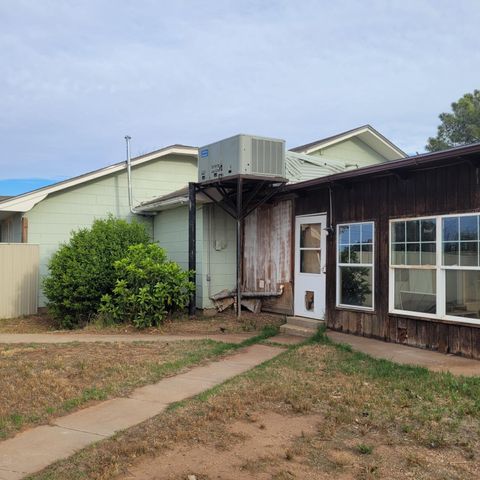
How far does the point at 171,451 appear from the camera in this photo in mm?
4531

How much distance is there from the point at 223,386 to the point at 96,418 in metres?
1.57

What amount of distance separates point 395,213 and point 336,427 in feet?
14.8

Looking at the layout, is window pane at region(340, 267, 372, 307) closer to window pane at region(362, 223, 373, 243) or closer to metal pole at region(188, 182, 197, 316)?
window pane at region(362, 223, 373, 243)

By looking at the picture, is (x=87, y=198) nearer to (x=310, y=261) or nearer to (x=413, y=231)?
(x=310, y=261)

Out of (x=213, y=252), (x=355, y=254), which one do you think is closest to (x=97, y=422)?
(x=355, y=254)

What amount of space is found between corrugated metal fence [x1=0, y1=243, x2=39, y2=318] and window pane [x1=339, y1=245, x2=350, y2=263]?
829 cm

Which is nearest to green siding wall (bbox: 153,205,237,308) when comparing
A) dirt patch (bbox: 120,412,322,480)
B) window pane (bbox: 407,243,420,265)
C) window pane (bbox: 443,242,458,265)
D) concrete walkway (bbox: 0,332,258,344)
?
concrete walkway (bbox: 0,332,258,344)

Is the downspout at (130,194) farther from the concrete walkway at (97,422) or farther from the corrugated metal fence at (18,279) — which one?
the concrete walkway at (97,422)

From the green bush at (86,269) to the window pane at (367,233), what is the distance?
555 cm

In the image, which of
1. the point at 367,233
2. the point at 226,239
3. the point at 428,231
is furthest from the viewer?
the point at 226,239

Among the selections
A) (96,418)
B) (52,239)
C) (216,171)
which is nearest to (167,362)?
(96,418)

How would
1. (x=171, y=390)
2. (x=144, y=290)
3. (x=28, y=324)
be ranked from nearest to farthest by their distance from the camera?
(x=171, y=390), (x=144, y=290), (x=28, y=324)

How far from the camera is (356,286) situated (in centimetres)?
952

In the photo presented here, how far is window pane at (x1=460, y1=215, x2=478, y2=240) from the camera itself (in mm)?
7445
